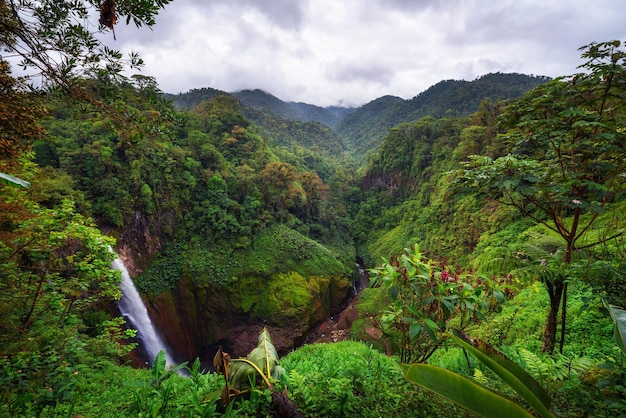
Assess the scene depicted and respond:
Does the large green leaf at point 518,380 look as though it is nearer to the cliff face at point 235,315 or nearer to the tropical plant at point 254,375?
the tropical plant at point 254,375

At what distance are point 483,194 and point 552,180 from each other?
790mm

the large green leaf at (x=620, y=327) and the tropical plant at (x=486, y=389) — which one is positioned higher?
the large green leaf at (x=620, y=327)

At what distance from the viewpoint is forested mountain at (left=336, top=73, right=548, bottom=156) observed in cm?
5444

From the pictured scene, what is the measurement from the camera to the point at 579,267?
2467 millimetres

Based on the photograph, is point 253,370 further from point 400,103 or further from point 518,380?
point 400,103

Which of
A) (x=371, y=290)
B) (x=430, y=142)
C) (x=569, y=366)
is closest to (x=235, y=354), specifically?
(x=371, y=290)

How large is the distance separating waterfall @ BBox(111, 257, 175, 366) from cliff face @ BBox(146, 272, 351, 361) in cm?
100

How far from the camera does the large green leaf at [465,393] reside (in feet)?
4.00

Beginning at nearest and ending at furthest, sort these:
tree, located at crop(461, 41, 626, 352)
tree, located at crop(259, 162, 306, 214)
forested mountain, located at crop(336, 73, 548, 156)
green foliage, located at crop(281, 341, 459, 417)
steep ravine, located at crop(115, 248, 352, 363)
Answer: green foliage, located at crop(281, 341, 459, 417), tree, located at crop(461, 41, 626, 352), steep ravine, located at crop(115, 248, 352, 363), tree, located at crop(259, 162, 306, 214), forested mountain, located at crop(336, 73, 548, 156)

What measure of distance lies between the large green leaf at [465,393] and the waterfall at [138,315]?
12427 mm

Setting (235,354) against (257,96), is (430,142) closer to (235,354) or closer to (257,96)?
(235,354)

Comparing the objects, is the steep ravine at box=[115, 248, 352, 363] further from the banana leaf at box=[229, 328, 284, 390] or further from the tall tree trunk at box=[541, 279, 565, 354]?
the banana leaf at box=[229, 328, 284, 390]

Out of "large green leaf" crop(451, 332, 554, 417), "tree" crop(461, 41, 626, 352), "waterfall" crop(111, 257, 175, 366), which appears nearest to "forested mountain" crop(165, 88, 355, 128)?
"large green leaf" crop(451, 332, 554, 417)

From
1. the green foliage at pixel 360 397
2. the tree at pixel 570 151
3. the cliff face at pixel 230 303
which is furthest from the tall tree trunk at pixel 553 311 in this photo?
the cliff face at pixel 230 303
